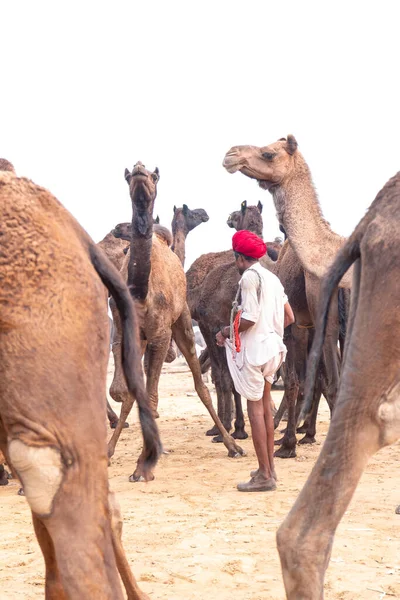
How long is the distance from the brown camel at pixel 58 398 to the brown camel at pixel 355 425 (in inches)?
38.1

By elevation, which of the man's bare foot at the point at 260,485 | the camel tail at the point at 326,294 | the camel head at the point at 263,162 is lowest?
the man's bare foot at the point at 260,485

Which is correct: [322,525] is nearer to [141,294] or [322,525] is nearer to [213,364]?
[141,294]

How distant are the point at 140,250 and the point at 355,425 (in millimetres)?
5651

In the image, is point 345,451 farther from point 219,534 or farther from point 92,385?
point 219,534

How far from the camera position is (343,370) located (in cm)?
394

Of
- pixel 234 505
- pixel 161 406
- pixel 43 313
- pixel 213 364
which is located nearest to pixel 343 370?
pixel 43 313

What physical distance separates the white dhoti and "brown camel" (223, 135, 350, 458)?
72.5 inches

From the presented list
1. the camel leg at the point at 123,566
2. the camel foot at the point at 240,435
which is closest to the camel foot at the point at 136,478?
the camel foot at the point at 240,435

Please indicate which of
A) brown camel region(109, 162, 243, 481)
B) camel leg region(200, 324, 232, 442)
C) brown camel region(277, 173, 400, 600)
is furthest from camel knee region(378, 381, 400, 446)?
camel leg region(200, 324, 232, 442)

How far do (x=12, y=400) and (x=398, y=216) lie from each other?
187 centimetres

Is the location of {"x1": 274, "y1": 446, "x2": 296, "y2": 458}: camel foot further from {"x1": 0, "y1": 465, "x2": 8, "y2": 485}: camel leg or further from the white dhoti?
{"x1": 0, "y1": 465, "x2": 8, "y2": 485}: camel leg

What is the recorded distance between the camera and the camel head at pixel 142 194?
897 cm

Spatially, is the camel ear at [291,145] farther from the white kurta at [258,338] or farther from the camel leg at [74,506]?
the camel leg at [74,506]

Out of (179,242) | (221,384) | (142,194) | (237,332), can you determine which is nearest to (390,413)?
(237,332)
